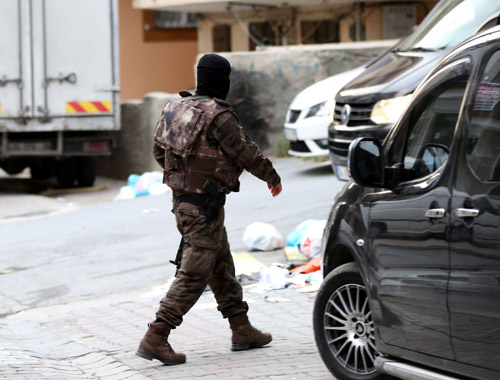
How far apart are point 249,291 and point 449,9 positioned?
12.4 feet

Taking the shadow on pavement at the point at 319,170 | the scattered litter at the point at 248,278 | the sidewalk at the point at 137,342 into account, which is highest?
the shadow on pavement at the point at 319,170

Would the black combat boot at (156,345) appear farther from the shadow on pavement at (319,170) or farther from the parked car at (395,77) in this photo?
the shadow on pavement at (319,170)

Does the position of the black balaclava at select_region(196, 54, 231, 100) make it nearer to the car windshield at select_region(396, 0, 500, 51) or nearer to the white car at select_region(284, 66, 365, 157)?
the car windshield at select_region(396, 0, 500, 51)

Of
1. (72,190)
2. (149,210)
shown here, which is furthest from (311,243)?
(72,190)

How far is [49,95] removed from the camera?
579 inches

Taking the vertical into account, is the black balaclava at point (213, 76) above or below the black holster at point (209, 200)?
above

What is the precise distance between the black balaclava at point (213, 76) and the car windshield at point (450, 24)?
3.95 m

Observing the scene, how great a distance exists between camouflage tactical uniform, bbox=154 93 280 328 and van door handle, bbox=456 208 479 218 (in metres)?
1.78

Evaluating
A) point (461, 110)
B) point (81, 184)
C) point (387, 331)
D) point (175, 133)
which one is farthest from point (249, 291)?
point (81, 184)

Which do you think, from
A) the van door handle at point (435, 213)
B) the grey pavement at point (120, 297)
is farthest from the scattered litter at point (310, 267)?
the van door handle at point (435, 213)

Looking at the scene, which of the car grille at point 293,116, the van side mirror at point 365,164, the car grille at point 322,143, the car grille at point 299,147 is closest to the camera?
the van side mirror at point 365,164

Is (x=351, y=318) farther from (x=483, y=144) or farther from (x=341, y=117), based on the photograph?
(x=341, y=117)

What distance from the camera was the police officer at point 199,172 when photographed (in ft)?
19.0

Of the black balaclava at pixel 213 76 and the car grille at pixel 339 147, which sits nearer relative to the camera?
the black balaclava at pixel 213 76
